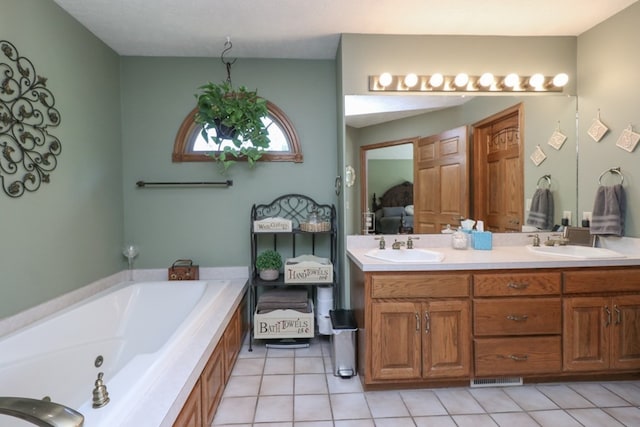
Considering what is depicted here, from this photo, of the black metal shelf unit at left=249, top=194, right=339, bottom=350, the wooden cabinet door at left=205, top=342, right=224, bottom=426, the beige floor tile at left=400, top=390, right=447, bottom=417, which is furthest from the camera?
the black metal shelf unit at left=249, top=194, right=339, bottom=350

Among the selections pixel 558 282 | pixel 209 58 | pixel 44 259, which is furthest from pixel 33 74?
pixel 558 282

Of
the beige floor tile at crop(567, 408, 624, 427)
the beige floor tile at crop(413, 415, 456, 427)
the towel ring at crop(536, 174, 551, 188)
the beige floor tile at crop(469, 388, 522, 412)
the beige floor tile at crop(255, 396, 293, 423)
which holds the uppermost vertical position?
the towel ring at crop(536, 174, 551, 188)

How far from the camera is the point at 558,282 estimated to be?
191 cm

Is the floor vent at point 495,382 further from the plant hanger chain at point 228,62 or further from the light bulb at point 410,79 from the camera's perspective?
the plant hanger chain at point 228,62

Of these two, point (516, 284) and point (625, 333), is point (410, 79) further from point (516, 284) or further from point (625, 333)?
point (625, 333)

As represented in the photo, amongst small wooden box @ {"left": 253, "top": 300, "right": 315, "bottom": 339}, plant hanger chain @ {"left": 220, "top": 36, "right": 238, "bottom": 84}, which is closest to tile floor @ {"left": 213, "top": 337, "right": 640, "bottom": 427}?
small wooden box @ {"left": 253, "top": 300, "right": 315, "bottom": 339}

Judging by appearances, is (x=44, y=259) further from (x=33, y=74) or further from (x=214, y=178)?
(x=214, y=178)

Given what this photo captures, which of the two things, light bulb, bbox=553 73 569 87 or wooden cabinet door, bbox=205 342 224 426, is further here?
light bulb, bbox=553 73 569 87

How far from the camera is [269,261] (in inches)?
99.8

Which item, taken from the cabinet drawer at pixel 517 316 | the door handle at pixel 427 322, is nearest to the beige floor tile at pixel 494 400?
the cabinet drawer at pixel 517 316

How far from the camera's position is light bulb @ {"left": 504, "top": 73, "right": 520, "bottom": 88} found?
242 cm

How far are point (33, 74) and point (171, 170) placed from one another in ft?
3.58

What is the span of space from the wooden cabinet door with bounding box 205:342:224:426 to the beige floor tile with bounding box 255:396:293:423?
24 cm

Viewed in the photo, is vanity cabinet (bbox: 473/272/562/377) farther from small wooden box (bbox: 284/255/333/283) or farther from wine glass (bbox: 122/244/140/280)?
wine glass (bbox: 122/244/140/280)
